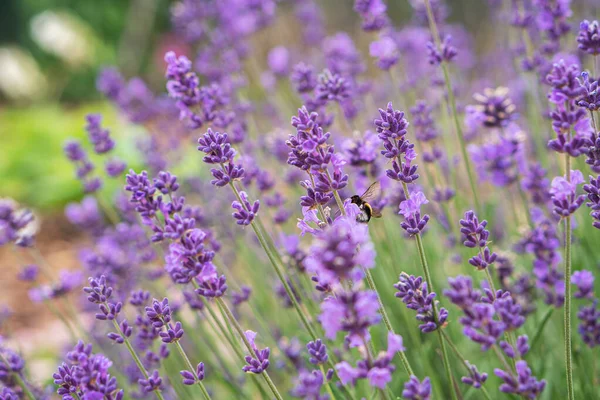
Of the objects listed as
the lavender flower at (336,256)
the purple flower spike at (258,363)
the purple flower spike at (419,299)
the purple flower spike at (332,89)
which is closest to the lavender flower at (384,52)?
the purple flower spike at (332,89)

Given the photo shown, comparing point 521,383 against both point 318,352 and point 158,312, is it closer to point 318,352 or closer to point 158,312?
point 318,352

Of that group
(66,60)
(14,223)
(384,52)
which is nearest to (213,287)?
(14,223)

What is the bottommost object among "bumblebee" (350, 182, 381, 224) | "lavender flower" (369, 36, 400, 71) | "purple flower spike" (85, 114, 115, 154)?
"bumblebee" (350, 182, 381, 224)

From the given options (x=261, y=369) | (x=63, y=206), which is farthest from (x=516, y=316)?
(x=63, y=206)

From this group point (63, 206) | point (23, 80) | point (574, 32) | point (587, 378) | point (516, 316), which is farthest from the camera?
point (23, 80)

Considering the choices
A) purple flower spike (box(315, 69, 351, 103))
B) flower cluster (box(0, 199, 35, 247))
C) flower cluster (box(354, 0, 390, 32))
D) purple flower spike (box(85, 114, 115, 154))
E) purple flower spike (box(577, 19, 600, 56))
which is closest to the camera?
purple flower spike (box(577, 19, 600, 56))

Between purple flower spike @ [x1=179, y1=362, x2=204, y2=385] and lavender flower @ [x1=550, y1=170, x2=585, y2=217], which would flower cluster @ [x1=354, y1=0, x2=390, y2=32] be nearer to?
lavender flower @ [x1=550, y1=170, x2=585, y2=217]

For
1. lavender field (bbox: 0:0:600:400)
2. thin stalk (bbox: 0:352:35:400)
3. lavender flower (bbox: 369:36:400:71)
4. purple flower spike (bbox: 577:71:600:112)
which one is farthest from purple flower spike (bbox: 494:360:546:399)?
lavender flower (bbox: 369:36:400:71)

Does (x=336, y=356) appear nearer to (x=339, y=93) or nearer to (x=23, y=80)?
(x=339, y=93)
